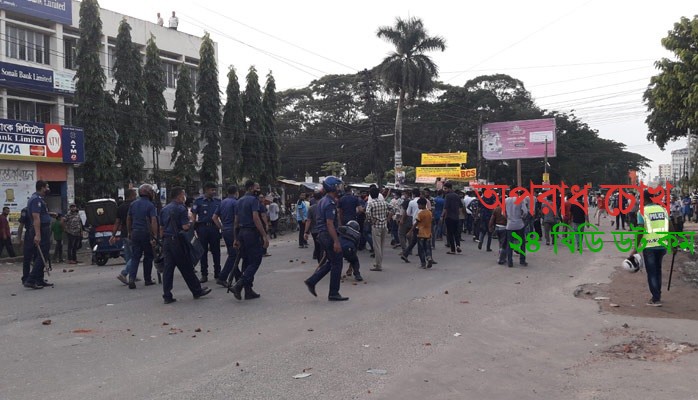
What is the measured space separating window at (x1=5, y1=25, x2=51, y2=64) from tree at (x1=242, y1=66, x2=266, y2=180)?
11.4 meters

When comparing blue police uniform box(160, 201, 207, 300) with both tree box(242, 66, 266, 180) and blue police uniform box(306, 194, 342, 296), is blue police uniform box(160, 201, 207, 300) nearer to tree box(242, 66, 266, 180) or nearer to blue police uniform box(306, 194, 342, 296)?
blue police uniform box(306, 194, 342, 296)

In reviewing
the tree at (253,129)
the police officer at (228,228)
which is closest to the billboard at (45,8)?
the tree at (253,129)

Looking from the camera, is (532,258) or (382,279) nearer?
(382,279)

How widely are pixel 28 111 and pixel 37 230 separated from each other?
2366 centimetres

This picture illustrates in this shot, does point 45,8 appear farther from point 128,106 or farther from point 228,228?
point 228,228

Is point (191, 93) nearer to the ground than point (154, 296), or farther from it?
farther from it

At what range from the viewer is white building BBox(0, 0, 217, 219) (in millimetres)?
22797

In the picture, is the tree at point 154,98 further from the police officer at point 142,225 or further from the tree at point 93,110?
the police officer at point 142,225

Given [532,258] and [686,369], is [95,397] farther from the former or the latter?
[532,258]

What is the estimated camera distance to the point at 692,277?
1274 cm

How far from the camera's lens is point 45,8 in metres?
31.0

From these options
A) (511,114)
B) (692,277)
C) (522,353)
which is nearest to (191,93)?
(692,277)

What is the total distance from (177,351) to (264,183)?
34.4 meters

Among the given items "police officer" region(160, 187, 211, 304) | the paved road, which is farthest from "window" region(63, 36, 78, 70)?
"police officer" region(160, 187, 211, 304)
